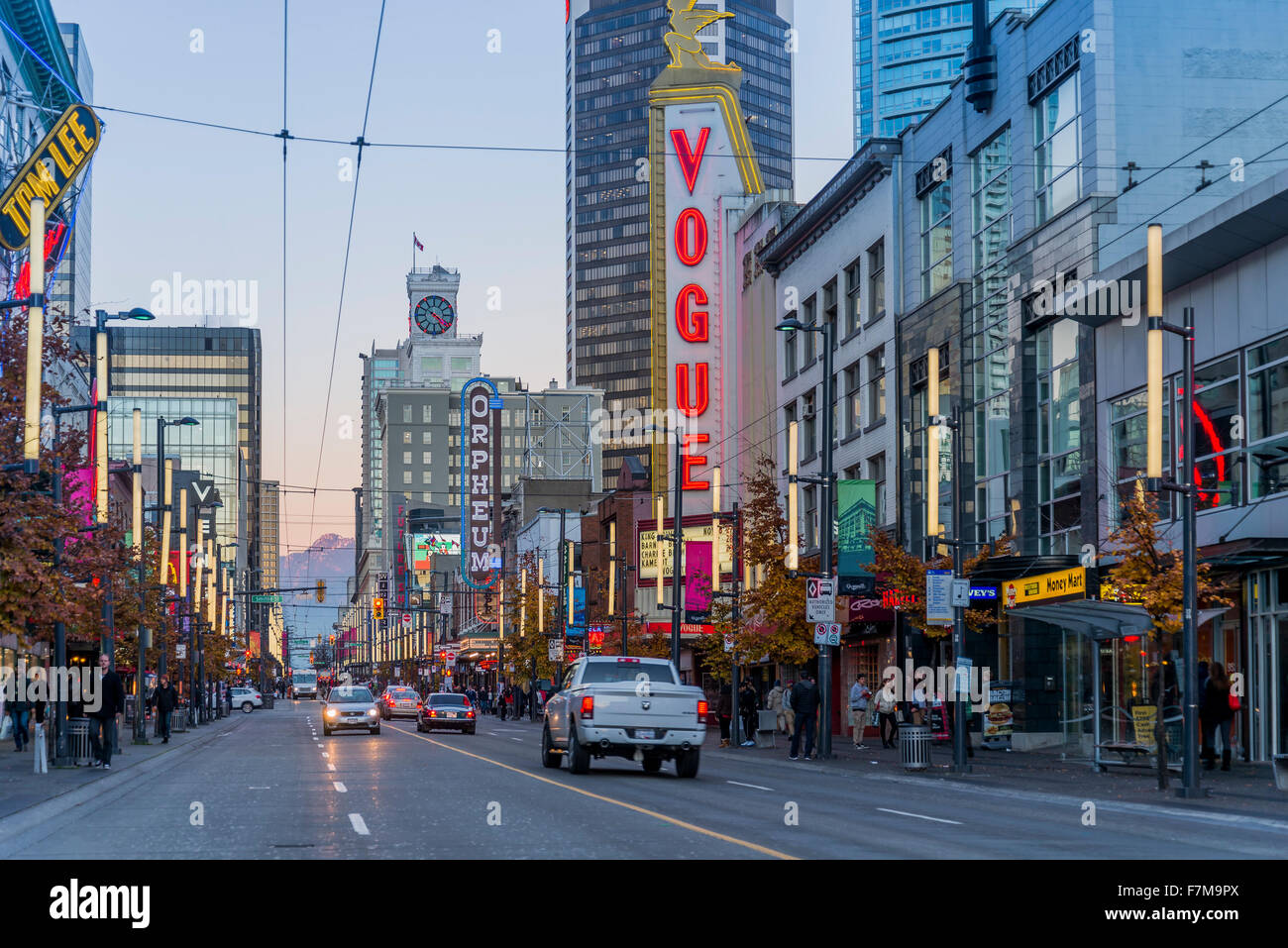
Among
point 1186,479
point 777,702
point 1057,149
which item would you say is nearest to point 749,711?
point 777,702

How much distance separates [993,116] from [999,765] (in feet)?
55.2

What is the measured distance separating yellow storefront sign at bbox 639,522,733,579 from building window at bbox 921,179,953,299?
2074 cm

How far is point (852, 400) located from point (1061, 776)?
81.3 ft

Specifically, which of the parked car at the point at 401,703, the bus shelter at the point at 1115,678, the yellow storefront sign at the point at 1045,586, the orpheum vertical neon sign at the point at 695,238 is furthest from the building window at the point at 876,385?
the parked car at the point at 401,703

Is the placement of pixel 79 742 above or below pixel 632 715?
below

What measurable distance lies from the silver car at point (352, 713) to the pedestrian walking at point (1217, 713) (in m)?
28.3

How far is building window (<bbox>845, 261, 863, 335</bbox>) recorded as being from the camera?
51.8 meters

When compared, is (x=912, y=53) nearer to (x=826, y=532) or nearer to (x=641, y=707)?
(x=826, y=532)

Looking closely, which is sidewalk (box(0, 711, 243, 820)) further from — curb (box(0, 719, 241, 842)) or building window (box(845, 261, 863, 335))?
building window (box(845, 261, 863, 335))

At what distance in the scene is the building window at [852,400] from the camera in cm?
5181

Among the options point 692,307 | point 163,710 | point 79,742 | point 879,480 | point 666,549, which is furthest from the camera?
point 666,549

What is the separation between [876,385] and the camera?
1971 inches

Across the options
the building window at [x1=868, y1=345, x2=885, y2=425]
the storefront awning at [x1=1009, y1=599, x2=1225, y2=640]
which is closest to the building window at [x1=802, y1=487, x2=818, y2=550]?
the building window at [x1=868, y1=345, x2=885, y2=425]

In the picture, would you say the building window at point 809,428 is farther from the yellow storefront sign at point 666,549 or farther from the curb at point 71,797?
the curb at point 71,797
